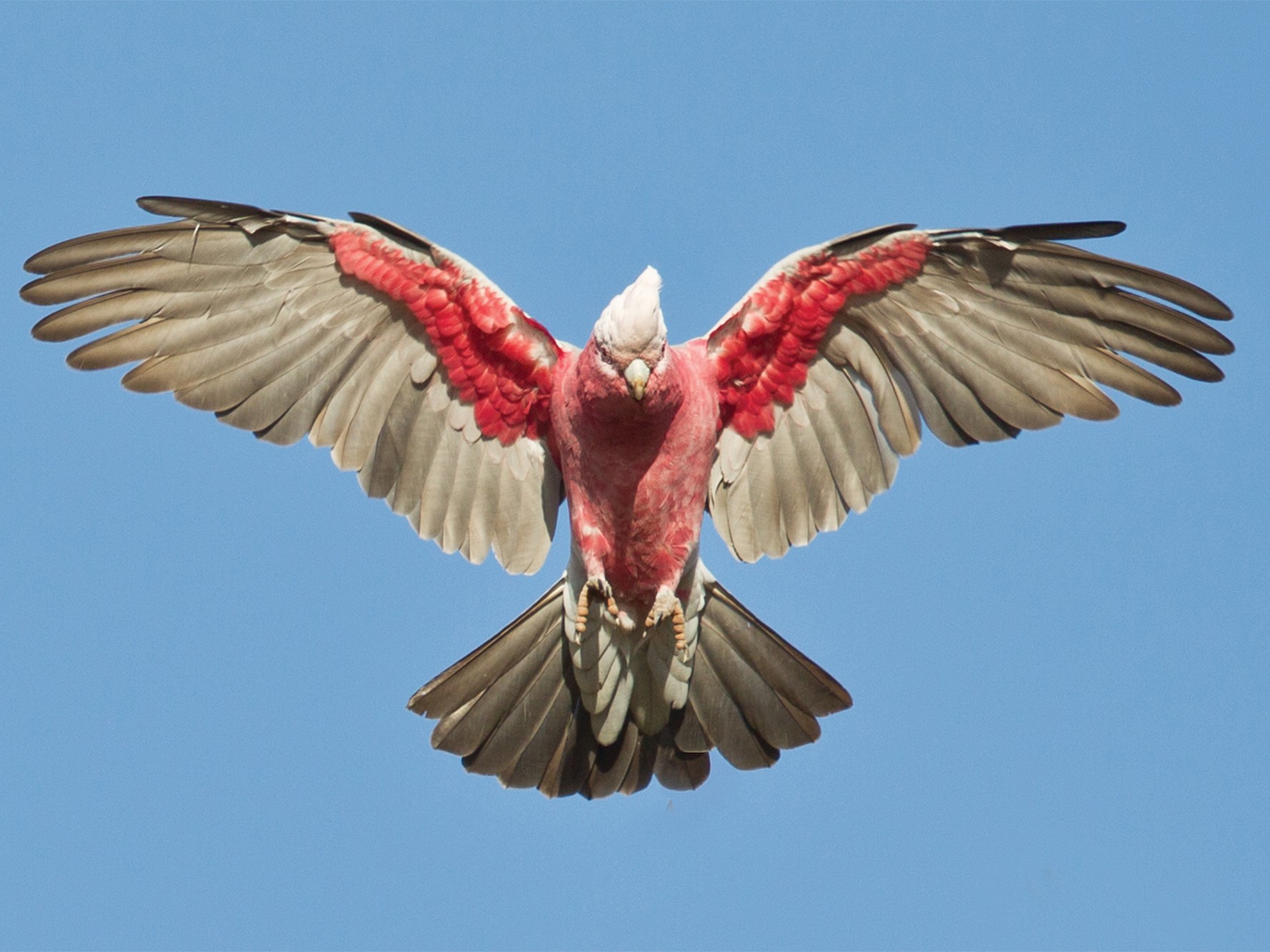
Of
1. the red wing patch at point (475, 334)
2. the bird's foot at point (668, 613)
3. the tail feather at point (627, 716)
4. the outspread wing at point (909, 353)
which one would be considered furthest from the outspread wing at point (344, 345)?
the outspread wing at point (909, 353)

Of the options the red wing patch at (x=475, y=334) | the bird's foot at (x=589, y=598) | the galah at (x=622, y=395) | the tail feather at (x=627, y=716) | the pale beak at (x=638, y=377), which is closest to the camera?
the pale beak at (x=638, y=377)

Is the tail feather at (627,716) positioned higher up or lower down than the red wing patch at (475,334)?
lower down

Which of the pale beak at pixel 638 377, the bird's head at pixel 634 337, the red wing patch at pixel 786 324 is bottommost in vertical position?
the pale beak at pixel 638 377

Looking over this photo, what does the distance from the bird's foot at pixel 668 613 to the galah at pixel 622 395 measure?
2cm

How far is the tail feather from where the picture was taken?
11.0 metres

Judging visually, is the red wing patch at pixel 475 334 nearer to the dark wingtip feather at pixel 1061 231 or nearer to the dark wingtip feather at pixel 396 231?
the dark wingtip feather at pixel 396 231

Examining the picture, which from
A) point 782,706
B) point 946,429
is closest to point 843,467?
point 946,429

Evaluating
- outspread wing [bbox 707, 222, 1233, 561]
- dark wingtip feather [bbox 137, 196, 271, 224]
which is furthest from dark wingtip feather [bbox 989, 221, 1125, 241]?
dark wingtip feather [bbox 137, 196, 271, 224]

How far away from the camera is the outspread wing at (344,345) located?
33.5 ft

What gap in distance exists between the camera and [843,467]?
35.9ft

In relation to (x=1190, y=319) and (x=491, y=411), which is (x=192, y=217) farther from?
(x=1190, y=319)

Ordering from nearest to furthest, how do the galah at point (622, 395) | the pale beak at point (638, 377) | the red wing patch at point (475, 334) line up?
the pale beak at point (638, 377)
the galah at point (622, 395)
the red wing patch at point (475, 334)

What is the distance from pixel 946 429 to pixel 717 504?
1.52 meters

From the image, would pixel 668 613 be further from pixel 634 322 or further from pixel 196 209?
pixel 196 209
